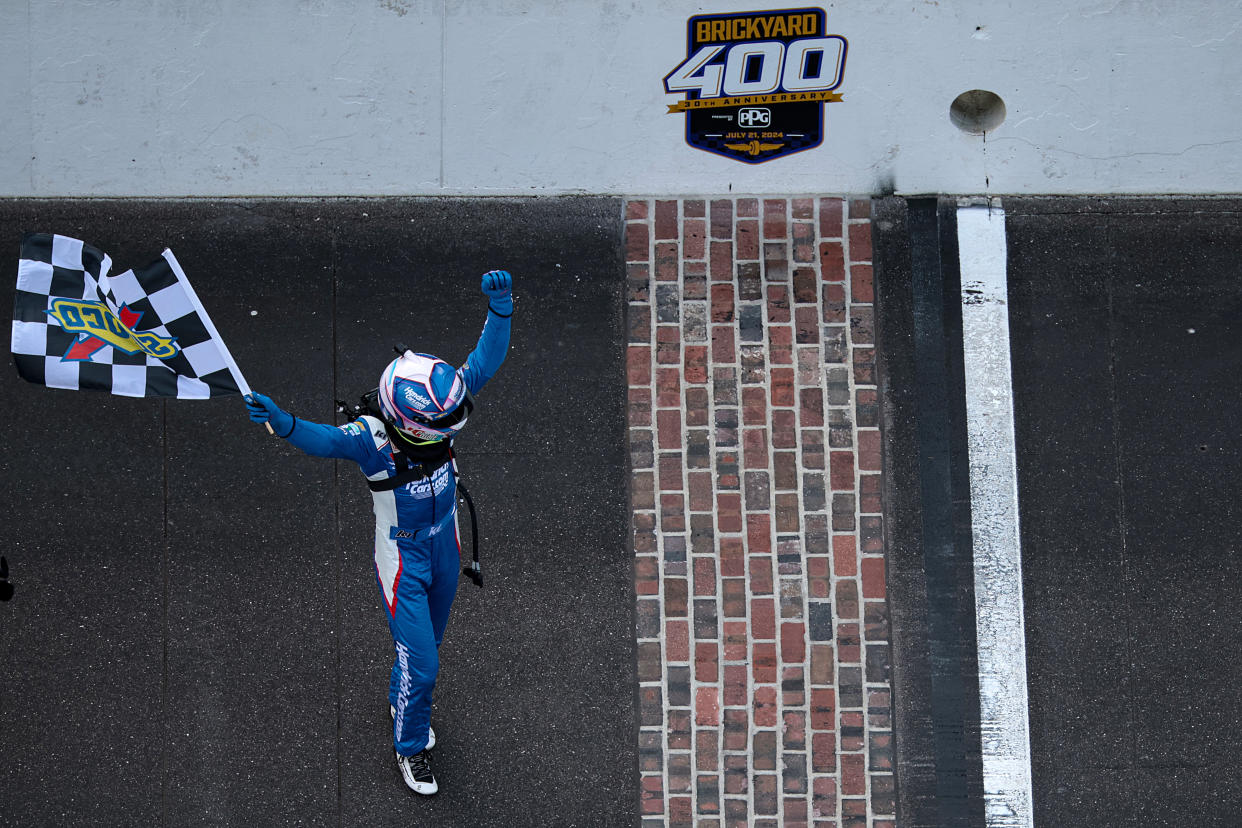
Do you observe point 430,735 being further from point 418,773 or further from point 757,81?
point 757,81

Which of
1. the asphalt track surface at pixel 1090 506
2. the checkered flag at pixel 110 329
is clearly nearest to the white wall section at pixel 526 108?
the asphalt track surface at pixel 1090 506

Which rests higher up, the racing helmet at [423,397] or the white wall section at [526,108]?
the white wall section at [526,108]

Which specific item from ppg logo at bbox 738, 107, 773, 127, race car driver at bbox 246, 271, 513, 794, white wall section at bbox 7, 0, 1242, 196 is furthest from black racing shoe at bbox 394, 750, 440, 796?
ppg logo at bbox 738, 107, 773, 127

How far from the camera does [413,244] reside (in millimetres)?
6734

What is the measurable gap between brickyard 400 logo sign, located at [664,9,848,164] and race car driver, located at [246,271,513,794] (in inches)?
89.6

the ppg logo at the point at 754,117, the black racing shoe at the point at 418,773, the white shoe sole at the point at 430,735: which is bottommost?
the black racing shoe at the point at 418,773

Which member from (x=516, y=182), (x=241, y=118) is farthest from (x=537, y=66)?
(x=241, y=118)

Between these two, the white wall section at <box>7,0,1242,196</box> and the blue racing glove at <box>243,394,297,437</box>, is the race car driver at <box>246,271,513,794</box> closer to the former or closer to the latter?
the blue racing glove at <box>243,394,297,437</box>

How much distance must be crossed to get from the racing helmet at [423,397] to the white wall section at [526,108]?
7.06 feet

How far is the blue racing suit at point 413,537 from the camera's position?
5109 millimetres

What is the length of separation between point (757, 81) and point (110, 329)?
387cm

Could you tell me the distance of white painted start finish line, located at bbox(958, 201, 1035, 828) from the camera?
6324mm

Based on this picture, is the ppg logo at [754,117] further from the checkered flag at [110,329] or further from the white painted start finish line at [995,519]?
the checkered flag at [110,329]

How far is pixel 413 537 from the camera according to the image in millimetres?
5426
